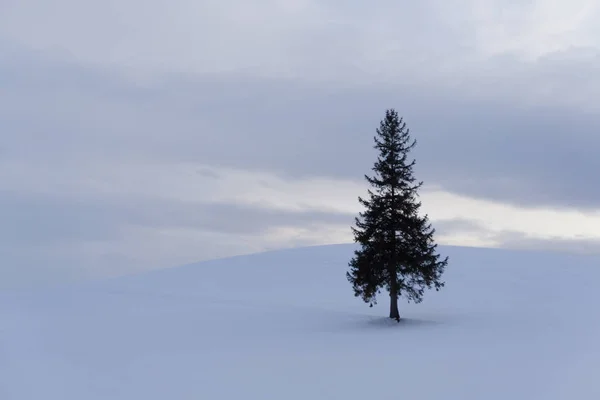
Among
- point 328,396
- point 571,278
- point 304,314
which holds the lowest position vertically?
point 328,396

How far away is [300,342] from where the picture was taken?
26688 mm

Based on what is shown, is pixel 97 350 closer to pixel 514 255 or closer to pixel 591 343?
pixel 591 343

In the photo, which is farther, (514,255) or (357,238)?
(514,255)

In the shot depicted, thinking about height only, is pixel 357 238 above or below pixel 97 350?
above

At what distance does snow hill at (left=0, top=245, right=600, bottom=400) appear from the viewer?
20078 millimetres

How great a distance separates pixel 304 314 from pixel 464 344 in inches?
482

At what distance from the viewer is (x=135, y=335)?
29750 mm

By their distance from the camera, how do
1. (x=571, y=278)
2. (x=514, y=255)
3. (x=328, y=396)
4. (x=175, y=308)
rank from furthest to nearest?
(x=514, y=255)
(x=571, y=278)
(x=175, y=308)
(x=328, y=396)

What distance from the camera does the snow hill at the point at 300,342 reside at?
790 inches

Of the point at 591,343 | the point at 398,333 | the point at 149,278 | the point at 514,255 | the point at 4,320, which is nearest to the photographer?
the point at 591,343

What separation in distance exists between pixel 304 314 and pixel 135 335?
10175 mm

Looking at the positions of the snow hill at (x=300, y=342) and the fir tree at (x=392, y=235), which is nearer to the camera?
the snow hill at (x=300, y=342)

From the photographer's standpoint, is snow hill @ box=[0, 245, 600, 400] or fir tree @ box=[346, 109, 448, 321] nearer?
snow hill @ box=[0, 245, 600, 400]

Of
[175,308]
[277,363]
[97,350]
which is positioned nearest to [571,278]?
[175,308]
